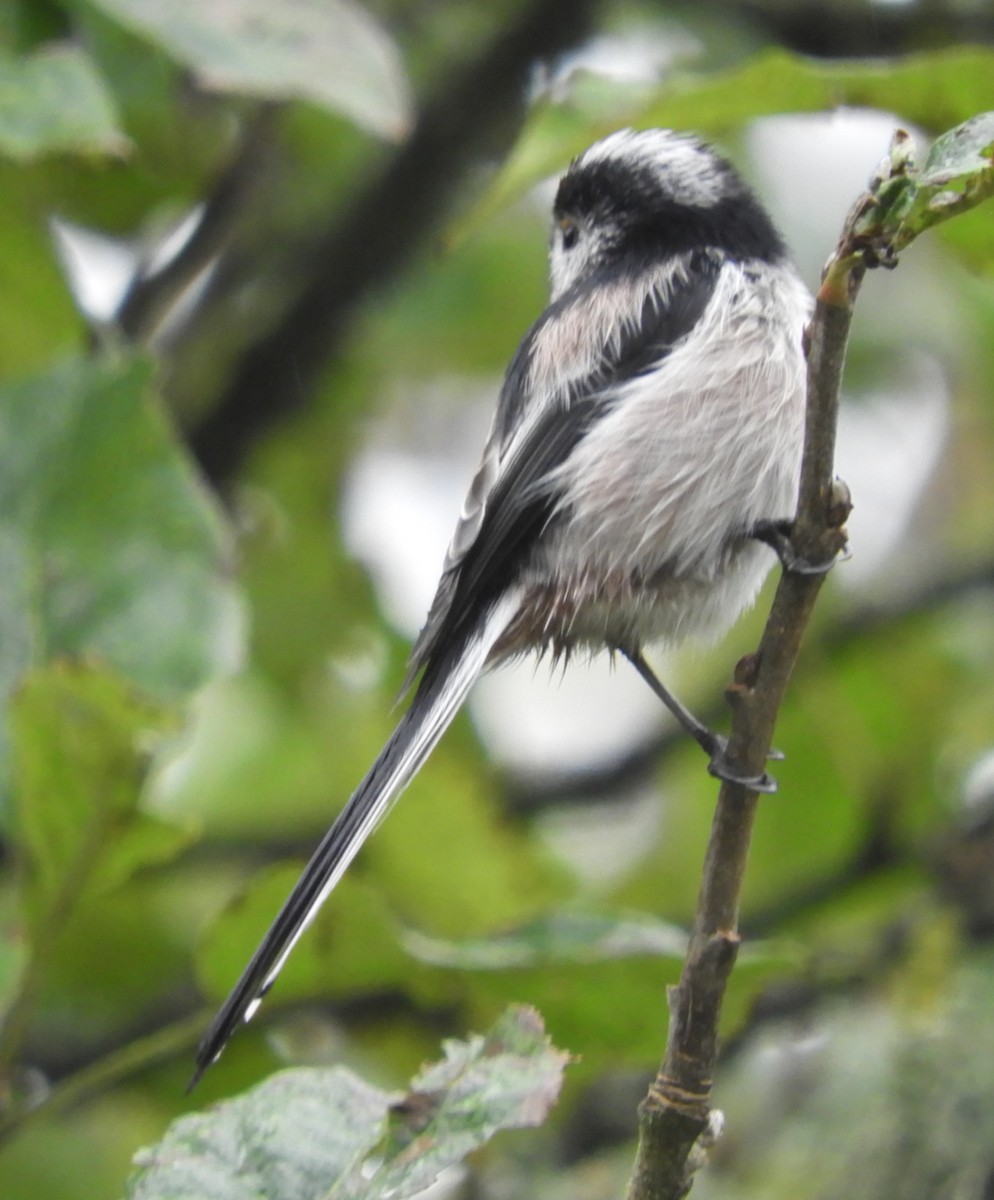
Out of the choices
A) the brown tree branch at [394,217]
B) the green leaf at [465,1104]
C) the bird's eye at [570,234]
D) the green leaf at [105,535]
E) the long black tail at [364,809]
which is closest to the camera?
the green leaf at [465,1104]

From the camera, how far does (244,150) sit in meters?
2.88

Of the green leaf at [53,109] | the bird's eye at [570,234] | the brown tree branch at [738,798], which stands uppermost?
the bird's eye at [570,234]

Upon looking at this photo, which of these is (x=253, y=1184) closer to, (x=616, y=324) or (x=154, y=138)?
(x=616, y=324)

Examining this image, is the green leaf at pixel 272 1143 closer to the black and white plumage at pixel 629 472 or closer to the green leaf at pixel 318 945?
the green leaf at pixel 318 945

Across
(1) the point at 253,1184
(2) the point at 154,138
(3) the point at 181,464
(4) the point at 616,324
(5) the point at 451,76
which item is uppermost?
(5) the point at 451,76

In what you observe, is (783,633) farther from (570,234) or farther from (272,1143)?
(570,234)

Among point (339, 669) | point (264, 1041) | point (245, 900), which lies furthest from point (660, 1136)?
point (339, 669)

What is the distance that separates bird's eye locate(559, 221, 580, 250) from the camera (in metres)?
2.80

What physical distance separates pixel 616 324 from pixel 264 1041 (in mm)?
1150

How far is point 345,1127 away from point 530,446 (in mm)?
1176

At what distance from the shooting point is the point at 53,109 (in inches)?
77.0

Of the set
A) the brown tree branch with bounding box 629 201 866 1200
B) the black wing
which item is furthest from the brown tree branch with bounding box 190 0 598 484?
the brown tree branch with bounding box 629 201 866 1200

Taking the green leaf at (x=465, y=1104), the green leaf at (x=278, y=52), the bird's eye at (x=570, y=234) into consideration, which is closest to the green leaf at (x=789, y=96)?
the green leaf at (x=278, y=52)

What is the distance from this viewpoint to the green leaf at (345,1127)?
4.32 ft
